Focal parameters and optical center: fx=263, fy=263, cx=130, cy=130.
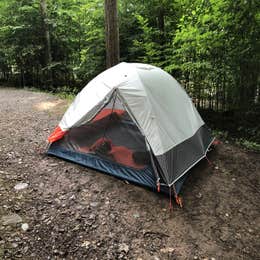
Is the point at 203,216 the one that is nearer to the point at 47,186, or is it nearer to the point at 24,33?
the point at 47,186

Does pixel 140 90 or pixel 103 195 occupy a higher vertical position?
pixel 140 90

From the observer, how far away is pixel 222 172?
3760 millimetres

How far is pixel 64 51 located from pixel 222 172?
26.8 ft

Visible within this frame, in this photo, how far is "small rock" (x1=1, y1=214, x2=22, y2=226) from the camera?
245cm

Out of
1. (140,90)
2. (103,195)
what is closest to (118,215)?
(103,195)

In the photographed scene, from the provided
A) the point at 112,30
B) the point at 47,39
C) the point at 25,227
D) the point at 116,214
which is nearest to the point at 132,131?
the point at 116,214

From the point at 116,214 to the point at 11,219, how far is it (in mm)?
1008

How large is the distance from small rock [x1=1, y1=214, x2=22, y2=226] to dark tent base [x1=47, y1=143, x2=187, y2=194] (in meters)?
1.19

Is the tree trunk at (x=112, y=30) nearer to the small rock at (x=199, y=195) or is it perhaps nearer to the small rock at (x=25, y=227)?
the small rock at (x=199, y=195)

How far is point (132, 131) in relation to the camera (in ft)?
11.2

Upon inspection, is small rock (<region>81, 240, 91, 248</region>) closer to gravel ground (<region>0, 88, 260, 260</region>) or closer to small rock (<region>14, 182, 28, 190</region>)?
gravel ground (<region>0, 88, 260, 260</region>)

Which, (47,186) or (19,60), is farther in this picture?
(19,60)

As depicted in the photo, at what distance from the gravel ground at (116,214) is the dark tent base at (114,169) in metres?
0.08

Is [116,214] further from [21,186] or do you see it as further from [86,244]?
[21,186]
